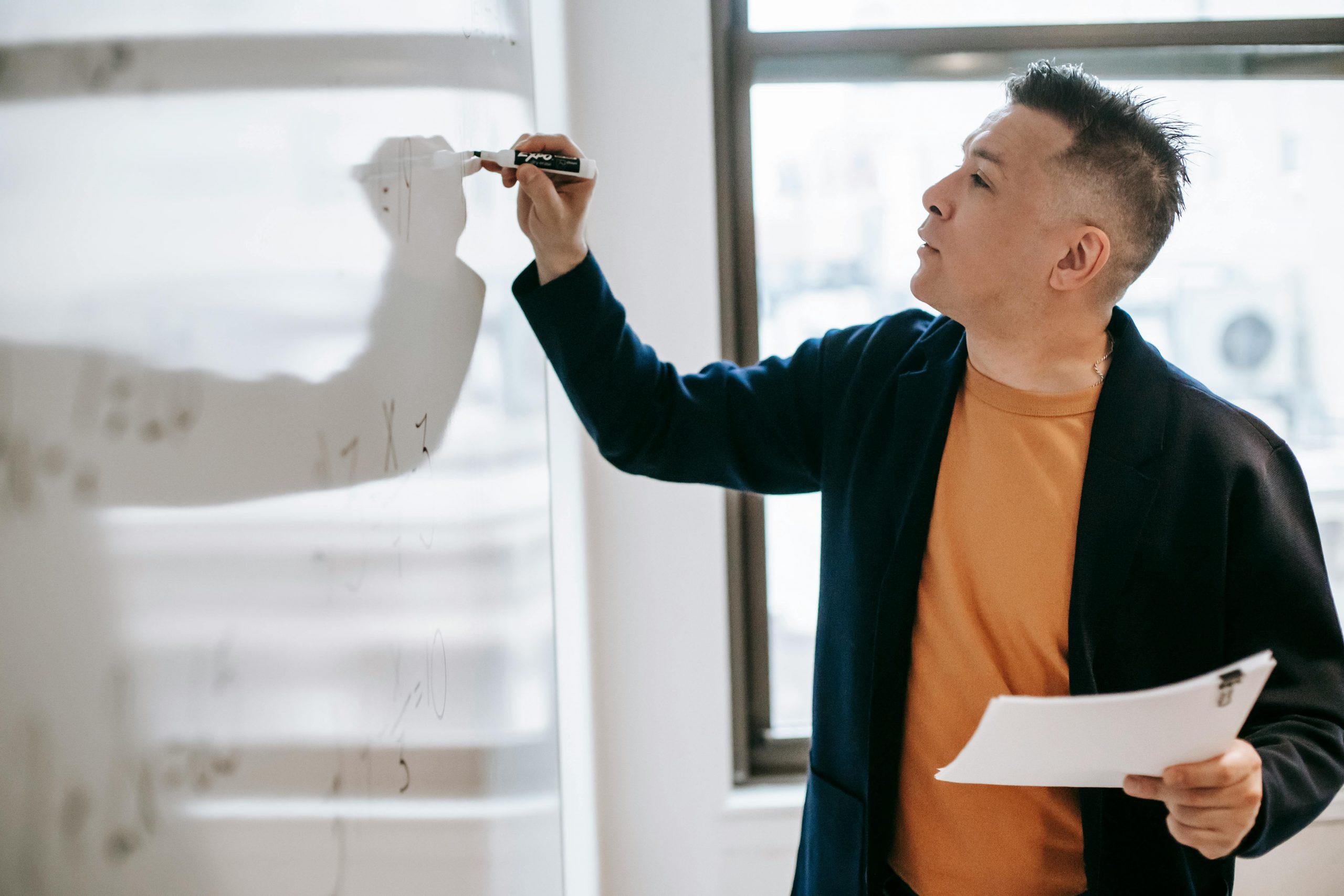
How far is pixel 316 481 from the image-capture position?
0.44 meters

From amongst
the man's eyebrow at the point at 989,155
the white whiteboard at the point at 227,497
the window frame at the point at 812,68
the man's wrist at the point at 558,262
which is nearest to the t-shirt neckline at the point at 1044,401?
the man's eyebrow at the point at 989,155

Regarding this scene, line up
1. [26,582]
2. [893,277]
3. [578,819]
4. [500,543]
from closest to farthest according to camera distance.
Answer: [26,582] < [500,543] < [578,819] < [893,277]

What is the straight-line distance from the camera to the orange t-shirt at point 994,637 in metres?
0.96

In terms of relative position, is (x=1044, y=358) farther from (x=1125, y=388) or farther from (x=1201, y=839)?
(x=1201, y=839)

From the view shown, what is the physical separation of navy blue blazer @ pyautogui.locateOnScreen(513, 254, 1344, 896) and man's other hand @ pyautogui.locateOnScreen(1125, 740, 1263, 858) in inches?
2.0

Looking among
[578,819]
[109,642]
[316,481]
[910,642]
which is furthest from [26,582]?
[578,819]

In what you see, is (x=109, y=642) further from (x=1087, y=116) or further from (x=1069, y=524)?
(x=1087, y=116)

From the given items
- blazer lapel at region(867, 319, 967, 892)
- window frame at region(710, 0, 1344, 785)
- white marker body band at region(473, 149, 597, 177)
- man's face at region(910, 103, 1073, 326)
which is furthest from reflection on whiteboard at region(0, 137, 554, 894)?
window frame at region(710, 0, 1344, 785)

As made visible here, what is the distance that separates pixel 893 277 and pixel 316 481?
5.14 feet

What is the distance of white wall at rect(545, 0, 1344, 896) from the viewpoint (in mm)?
1631

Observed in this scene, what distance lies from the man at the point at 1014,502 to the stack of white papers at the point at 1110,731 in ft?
0.63

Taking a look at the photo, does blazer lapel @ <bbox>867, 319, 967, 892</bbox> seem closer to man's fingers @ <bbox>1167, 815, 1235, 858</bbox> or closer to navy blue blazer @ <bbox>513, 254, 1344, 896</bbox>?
navy blue blazer @ <bbox>513, 254, 1344, 896</bbox>

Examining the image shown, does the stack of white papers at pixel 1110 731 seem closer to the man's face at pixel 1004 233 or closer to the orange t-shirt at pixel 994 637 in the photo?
the orange t-shirt at pixel 994 637


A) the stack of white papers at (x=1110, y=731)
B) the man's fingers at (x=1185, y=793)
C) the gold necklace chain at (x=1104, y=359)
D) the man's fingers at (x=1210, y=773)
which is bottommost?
the man's fingers at (x=1185, y=793)
